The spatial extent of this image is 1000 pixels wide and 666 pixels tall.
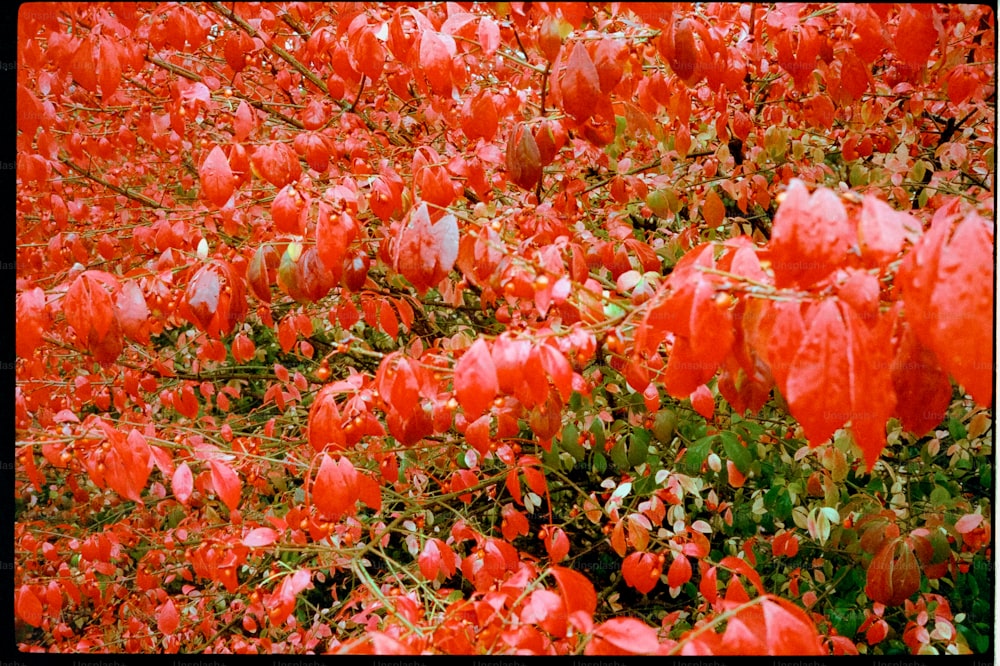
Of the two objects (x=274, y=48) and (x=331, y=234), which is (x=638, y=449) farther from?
(x=274, y=48)

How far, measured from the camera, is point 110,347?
3.96ft

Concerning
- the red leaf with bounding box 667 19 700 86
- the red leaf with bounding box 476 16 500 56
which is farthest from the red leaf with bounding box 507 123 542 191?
the red leaf with bounding box 667 19 700 86

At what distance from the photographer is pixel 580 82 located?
41.8 inches

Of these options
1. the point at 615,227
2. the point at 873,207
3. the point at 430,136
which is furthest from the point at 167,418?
the point at 873,207

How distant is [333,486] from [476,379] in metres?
0.41

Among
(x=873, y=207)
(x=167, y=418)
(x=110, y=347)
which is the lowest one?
(x=167, y=418)

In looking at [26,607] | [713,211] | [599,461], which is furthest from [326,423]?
[713,211]

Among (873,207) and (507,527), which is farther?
(507,527)

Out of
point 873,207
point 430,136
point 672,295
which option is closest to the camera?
point 873,207

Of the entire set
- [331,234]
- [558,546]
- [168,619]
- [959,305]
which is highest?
[959,305]

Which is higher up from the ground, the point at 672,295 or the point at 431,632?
the point at 672,295

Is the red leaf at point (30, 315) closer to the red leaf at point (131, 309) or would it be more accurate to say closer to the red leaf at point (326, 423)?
the red leaf at point (131, 309)

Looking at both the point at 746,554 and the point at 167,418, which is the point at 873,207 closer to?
the point at 746,554

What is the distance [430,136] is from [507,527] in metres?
1.32
